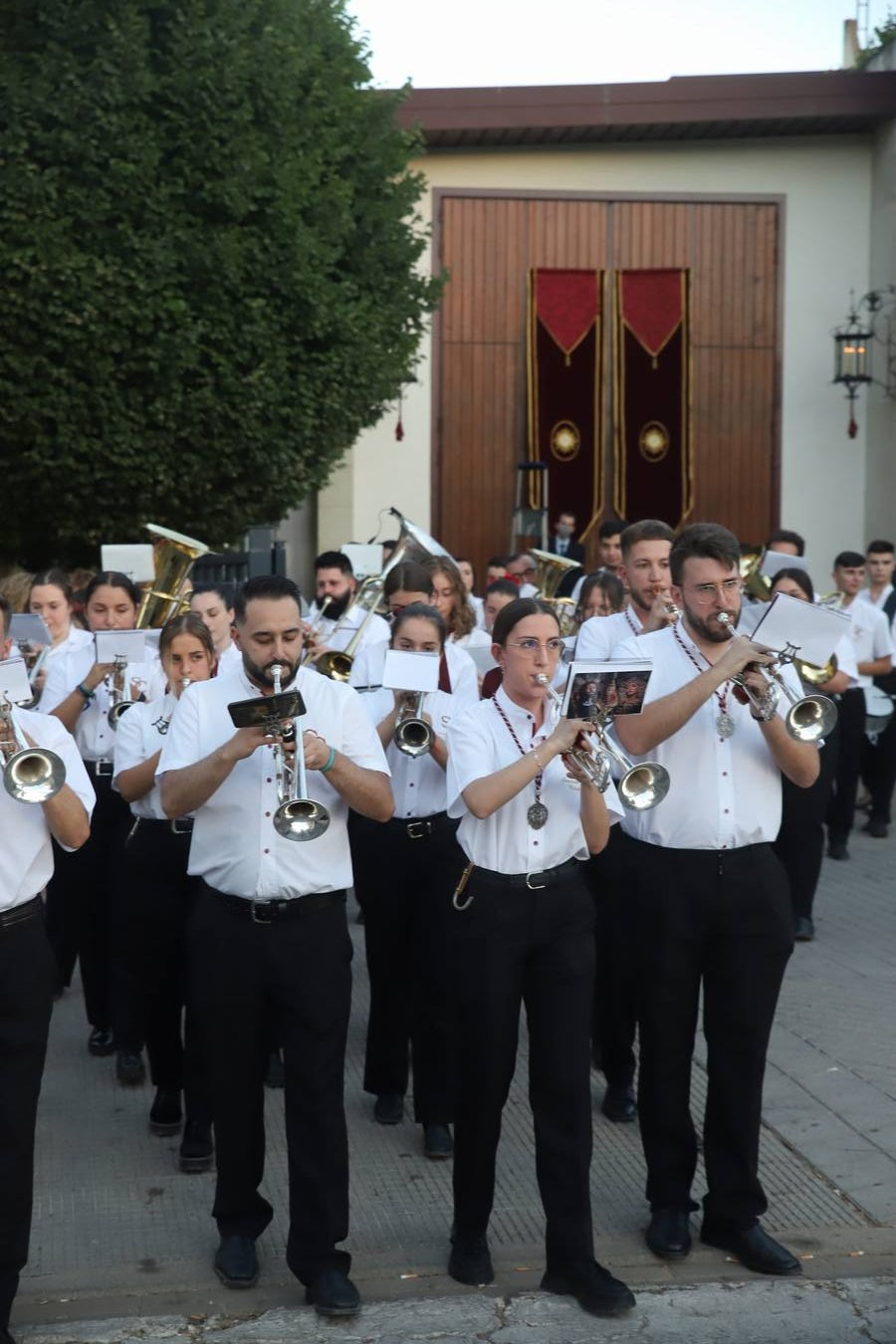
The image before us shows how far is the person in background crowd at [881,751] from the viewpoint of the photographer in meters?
11.8

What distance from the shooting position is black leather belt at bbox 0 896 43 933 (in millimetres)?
4262

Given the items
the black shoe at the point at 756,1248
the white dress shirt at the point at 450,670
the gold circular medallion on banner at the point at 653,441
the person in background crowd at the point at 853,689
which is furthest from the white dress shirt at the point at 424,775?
the gold circular medallion on banner at the point at 653,441

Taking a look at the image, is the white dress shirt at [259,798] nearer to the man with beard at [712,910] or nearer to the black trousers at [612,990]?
the man with beard at [712,910]

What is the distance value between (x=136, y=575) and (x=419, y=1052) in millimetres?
4092

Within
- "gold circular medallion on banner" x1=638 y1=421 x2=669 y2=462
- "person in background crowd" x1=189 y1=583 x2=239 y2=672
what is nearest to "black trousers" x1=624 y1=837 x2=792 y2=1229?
"person in background crowd" x1=189 y1=583 x2=239 y2=672

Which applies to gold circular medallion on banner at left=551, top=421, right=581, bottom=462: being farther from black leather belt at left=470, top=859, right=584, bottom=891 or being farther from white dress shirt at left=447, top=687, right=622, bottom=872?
black leather belt at left=470, top=859, right=584, bottom=891

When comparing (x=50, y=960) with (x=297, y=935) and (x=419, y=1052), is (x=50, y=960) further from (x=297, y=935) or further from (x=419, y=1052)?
(x=419, y=1052)

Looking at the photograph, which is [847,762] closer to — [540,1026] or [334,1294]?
[540,1026]

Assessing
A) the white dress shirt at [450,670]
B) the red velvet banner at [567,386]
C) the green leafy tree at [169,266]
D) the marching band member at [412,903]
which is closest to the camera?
the marching band member at [412,903]

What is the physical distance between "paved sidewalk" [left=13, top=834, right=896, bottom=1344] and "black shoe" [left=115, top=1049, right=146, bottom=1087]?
4cm

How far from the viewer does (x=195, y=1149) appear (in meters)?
5.66

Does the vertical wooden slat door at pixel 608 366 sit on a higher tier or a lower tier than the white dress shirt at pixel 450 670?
higher

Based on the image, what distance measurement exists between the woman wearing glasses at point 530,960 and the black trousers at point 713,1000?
26 centimetres

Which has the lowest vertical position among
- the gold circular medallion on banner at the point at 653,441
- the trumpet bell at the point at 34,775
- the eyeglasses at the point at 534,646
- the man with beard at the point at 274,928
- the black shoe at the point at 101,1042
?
the black shoe at the point at 101,1042
